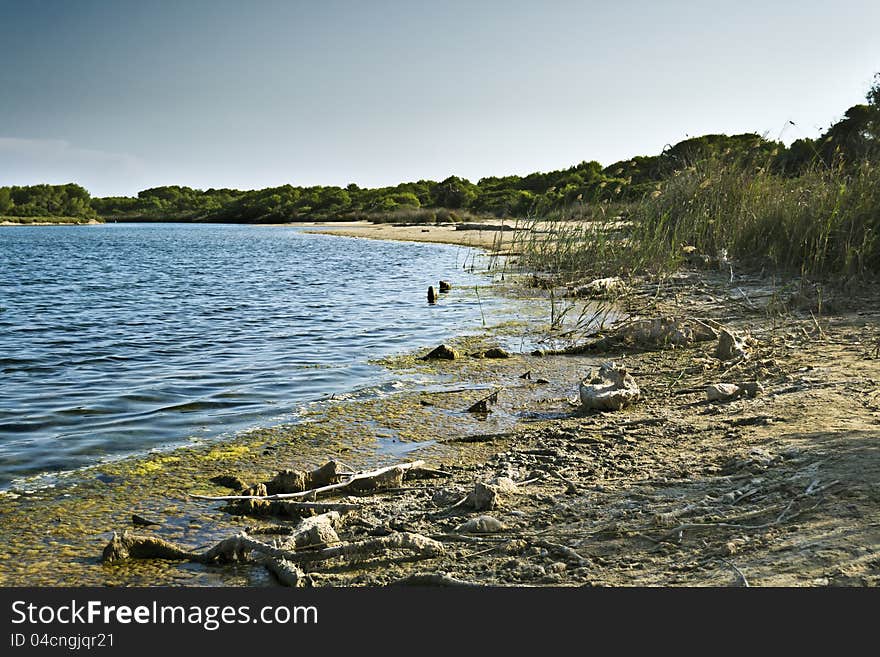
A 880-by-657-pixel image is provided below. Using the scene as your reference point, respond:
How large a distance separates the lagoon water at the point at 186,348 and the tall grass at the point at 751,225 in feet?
8.07

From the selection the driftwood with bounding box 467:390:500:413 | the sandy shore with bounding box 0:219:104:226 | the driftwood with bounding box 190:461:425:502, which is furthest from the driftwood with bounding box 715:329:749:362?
the sandy shore with bounding box 0:219:104:226

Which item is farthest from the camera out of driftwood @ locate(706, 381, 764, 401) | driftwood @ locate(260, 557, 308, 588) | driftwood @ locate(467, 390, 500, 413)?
driftwood @ locate(467, 390, 500, 413)

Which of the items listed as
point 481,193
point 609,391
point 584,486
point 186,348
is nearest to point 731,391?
point 609,391

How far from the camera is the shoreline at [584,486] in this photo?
2.70m

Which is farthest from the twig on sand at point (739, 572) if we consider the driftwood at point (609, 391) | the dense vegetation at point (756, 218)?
the dense vegetation at point (756, 218)

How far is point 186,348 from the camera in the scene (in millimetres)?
8930

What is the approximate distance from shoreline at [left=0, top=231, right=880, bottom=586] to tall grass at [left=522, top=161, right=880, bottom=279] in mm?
2705

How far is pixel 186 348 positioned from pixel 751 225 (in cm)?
845

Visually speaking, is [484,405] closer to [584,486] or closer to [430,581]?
[584,486]

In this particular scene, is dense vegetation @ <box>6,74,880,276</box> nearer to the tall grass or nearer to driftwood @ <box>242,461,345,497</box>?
the tall grass

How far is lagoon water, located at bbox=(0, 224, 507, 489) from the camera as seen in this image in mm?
5457

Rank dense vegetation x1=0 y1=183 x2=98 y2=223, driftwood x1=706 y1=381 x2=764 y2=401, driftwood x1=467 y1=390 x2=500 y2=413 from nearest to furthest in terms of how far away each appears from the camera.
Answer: driftwood x1=706 y1=381 x2=764 y2=401
driftwood x1=467 y1=390 x2=500 y2=413
dense vegetation x1=0 y1=183 x2=98 y2=223

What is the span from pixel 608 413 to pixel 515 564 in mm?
2585

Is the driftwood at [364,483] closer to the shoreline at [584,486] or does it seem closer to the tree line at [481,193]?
the shoreline at [584,486]
